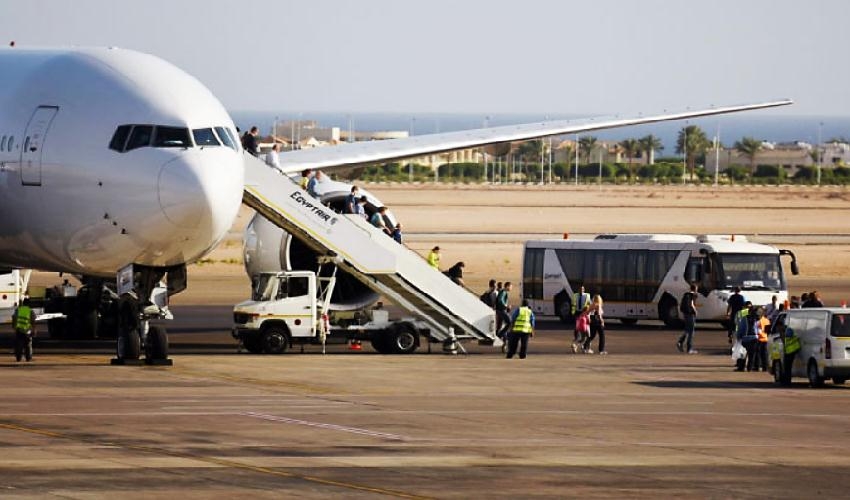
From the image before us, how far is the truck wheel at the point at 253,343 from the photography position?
4262 centimetres

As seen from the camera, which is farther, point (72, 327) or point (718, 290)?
point (718, 290)

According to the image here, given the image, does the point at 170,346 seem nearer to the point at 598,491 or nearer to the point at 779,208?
the point at 598,491

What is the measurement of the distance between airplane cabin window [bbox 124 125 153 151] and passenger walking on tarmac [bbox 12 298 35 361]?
19.8 ft

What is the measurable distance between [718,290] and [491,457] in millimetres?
32366

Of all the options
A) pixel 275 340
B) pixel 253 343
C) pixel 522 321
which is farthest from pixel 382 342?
pixel 522 321

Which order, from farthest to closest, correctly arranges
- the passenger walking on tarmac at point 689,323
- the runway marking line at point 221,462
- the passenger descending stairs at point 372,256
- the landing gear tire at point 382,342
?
the passenger walking on tarmac at point 689,323, the landing gear tire at point 382,342, the passenger descending stairs at point 372,256, the runway marking line at point 221,462

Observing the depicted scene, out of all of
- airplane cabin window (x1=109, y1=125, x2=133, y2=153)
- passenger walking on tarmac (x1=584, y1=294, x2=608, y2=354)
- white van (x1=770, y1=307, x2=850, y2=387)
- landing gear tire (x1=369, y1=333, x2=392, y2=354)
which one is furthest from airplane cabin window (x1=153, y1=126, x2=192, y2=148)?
passenger walking on tarmac (x1=584, y1=294, x2=608, y2=354)

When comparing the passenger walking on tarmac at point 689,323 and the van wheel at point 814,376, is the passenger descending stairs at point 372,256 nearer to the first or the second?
the passenger walking on tarmac at point 689,323

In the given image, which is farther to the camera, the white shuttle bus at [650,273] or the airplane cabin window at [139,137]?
the white shuttle bus at [650,273]

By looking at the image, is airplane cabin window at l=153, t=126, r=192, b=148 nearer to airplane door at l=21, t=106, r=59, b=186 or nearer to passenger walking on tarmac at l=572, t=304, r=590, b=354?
airplane door at l=21, t=106, r=59, b=186

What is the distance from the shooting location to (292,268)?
45.1 metres

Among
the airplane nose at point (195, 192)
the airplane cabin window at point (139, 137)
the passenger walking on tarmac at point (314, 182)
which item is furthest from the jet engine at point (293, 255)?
the airplane cabin window at point (139, 137)

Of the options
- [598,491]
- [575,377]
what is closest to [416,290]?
[575,377]

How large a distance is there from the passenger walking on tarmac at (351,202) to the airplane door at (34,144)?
10912 mm
